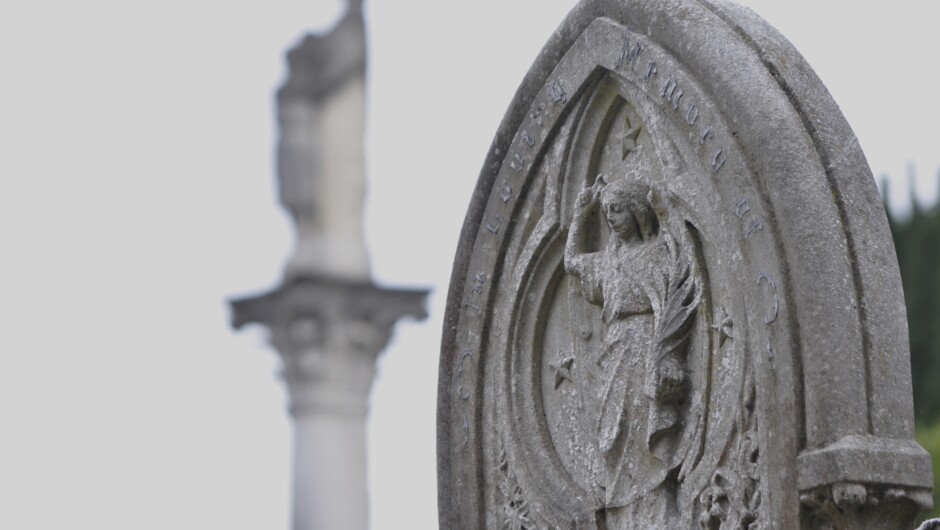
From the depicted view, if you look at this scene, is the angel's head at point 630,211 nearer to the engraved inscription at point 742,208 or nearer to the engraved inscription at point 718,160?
the engraved inscription at point 718,160

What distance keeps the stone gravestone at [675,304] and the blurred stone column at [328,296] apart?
A: 13278mm

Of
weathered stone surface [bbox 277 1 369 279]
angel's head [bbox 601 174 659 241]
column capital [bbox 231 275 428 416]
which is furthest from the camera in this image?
weathered stone surface [bbox 277 1 369 279]

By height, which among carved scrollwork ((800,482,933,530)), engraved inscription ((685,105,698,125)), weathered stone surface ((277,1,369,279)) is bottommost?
carved scrollwork ((800,482,933,530))

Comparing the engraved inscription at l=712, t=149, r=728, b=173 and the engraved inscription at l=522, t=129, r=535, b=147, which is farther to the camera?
the engraved inscription at l=522, t=129, r=535, b=147

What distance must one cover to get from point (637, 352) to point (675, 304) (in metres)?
0.24

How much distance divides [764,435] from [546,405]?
1.43m

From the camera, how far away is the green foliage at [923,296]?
29875 mm

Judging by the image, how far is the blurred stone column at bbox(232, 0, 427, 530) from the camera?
20234 mm

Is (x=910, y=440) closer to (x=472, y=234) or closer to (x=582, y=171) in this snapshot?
(x=582, y=171)

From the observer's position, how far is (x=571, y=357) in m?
6.45

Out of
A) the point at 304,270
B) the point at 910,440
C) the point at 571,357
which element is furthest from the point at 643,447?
the point at 304,270

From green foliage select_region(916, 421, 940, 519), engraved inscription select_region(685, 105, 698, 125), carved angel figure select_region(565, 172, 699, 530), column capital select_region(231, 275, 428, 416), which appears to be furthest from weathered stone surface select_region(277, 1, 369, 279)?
engraved inscription select_region(685, 105, 698, 125)

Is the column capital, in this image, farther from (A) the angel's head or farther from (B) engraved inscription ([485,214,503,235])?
(A) the angel's head

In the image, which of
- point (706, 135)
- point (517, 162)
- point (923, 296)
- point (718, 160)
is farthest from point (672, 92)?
point (923, 296)
